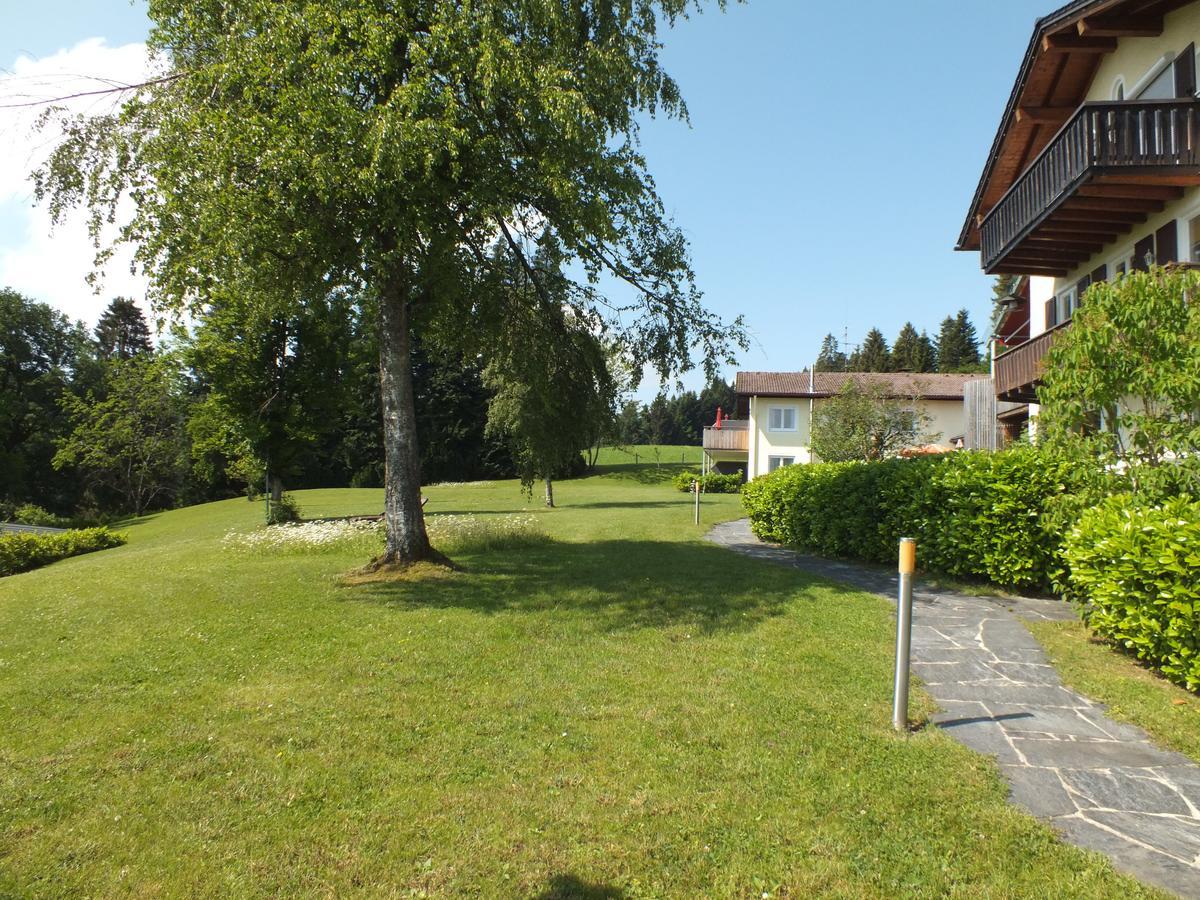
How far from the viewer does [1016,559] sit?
373 inches

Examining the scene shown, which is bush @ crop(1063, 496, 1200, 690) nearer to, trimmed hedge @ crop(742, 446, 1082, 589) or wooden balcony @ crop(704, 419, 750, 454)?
trimmed hedge @ crop(742, 446, 1082, 589)

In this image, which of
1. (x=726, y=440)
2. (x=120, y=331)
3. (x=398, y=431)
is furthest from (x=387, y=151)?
(x=120, y=331)

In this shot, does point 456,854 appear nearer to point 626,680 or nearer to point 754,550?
point 626,680

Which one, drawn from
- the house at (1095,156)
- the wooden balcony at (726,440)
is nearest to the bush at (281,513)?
the house at (1095,156)

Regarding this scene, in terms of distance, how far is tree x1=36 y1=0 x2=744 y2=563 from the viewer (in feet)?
28.7

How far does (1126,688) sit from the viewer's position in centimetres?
574

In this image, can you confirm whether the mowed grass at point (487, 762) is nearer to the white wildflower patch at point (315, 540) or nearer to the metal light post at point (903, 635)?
Answer: the metal light post at point (903, 635)

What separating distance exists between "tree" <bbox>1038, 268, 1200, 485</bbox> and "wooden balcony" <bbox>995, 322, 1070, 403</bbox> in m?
6.52

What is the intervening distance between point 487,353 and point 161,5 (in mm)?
6836

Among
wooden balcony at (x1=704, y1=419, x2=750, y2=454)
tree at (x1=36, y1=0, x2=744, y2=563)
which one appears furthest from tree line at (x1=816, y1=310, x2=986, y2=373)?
tree at (x1=36, y1=0, x2=744, y2=563)

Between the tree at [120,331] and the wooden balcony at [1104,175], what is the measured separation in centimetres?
7067

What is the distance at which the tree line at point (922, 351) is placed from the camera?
82.5 metres

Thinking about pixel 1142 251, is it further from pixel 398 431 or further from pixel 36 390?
pixel 36 390

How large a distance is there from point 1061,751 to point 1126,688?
5.41ft
